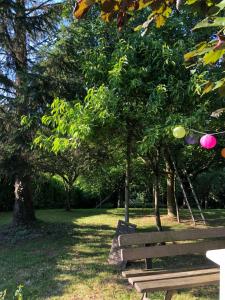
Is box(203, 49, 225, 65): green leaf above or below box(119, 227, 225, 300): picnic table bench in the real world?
above

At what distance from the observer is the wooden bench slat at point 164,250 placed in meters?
4.24

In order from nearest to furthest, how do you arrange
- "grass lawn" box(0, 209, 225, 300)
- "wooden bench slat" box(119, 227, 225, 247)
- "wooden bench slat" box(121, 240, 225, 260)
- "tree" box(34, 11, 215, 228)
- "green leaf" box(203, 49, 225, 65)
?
"green leaf" box(203, 49, 225, 65)
"wooden bench slat" box(121, 240, 225, 260)
"wooden bench slat" box(119, 227, 225, 247)
"grass lawn" box(0, 209, 225, 300)
"tree" box(34, 11, 215, 228)

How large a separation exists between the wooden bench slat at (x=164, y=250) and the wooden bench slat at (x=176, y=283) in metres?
0.42

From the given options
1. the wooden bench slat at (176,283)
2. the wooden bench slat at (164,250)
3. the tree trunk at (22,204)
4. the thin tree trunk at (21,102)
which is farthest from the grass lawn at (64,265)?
the wooden bench slat at (176,283)

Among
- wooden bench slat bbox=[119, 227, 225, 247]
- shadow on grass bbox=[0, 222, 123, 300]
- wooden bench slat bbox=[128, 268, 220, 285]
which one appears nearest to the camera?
wooden bench slat bbox=[128, 268, 220, 285]

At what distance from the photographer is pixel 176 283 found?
12.6 feet

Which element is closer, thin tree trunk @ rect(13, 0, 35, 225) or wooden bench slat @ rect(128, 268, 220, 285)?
wooden bench slat @ rect(128, 268, 220, 285)

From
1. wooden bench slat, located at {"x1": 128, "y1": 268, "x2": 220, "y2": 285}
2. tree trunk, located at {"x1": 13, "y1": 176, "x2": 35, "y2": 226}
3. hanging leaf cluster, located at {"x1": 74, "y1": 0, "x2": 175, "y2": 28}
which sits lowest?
wooden bench slat, located at {"x1": 128, "y1": 268, "x2": 220, "y2": 285}

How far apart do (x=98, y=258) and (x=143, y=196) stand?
13.4 m

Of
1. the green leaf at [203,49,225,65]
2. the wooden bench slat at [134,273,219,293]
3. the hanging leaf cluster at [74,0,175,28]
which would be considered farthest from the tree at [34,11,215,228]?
the green leaf at [203,49,225,65]

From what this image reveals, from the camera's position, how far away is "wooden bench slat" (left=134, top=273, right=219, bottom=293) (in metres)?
3.71

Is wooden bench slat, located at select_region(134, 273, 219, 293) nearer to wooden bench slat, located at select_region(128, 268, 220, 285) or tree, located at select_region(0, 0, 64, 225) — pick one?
wooden bench slat, located at select_region(128, 268, 220, 285)

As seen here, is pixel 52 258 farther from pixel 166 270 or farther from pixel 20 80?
pixel 20 80

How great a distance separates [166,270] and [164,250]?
21 centimetres
